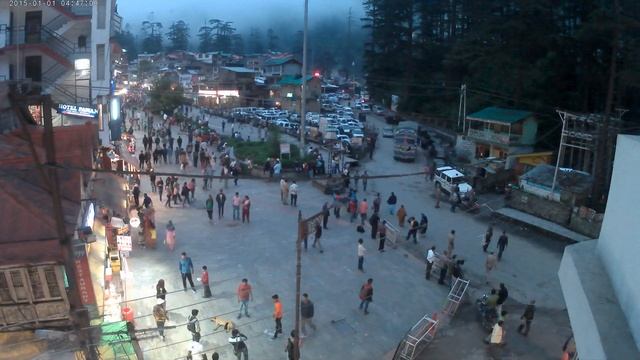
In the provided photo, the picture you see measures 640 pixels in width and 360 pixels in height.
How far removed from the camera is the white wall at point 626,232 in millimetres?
3285

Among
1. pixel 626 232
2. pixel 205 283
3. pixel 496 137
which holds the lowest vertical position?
pixel 205 283

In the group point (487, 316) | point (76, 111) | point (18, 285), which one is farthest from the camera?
point (76, 111)

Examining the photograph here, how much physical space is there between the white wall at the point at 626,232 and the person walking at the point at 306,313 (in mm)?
9559

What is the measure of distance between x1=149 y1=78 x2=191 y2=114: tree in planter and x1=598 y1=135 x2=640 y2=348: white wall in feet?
184

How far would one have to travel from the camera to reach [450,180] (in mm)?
27984

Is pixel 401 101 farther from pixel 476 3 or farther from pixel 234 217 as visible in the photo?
pixel 234 217

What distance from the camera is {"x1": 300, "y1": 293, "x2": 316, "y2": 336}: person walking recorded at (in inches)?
514

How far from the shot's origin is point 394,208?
2389 cm

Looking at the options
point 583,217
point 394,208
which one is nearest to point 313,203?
point 394,208

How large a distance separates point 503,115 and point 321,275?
25.2 m

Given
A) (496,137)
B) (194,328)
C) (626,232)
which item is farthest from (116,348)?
(496,137)

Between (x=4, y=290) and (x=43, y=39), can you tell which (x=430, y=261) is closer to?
(x=4, y=290)

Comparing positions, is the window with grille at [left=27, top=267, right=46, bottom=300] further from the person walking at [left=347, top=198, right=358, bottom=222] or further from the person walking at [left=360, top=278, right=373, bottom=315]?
the person walking at [left=347, top=198, right=358, bottom=222]

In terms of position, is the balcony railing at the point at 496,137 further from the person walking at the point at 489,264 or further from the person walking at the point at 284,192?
the person walking at the point at 489,264
